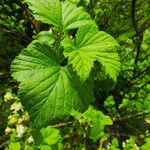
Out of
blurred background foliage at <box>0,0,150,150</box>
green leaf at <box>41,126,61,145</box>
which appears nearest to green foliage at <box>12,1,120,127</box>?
green leaf at <box>41,126,61,145</box>

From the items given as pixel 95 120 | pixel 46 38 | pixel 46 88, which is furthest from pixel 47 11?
pixel 95 120

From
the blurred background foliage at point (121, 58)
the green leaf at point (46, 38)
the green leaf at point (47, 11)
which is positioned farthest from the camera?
the blurred background foliage at point (121, 58)

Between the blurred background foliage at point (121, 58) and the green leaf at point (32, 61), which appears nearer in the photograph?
the green leaf at point (32, 61)

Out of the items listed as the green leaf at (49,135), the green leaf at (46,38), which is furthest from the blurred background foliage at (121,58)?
the green leaf at (46,38)

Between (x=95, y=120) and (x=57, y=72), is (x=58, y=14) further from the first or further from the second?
(x=95, y=120)

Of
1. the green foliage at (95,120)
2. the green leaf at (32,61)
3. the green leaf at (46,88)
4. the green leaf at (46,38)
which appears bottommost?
the green foliage at (95,120)

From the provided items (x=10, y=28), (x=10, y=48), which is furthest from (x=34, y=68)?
(x=10, y=48)

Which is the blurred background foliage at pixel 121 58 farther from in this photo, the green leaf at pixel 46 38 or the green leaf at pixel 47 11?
the green leaf at pixel 47 11

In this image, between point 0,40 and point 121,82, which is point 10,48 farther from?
point 121,82
